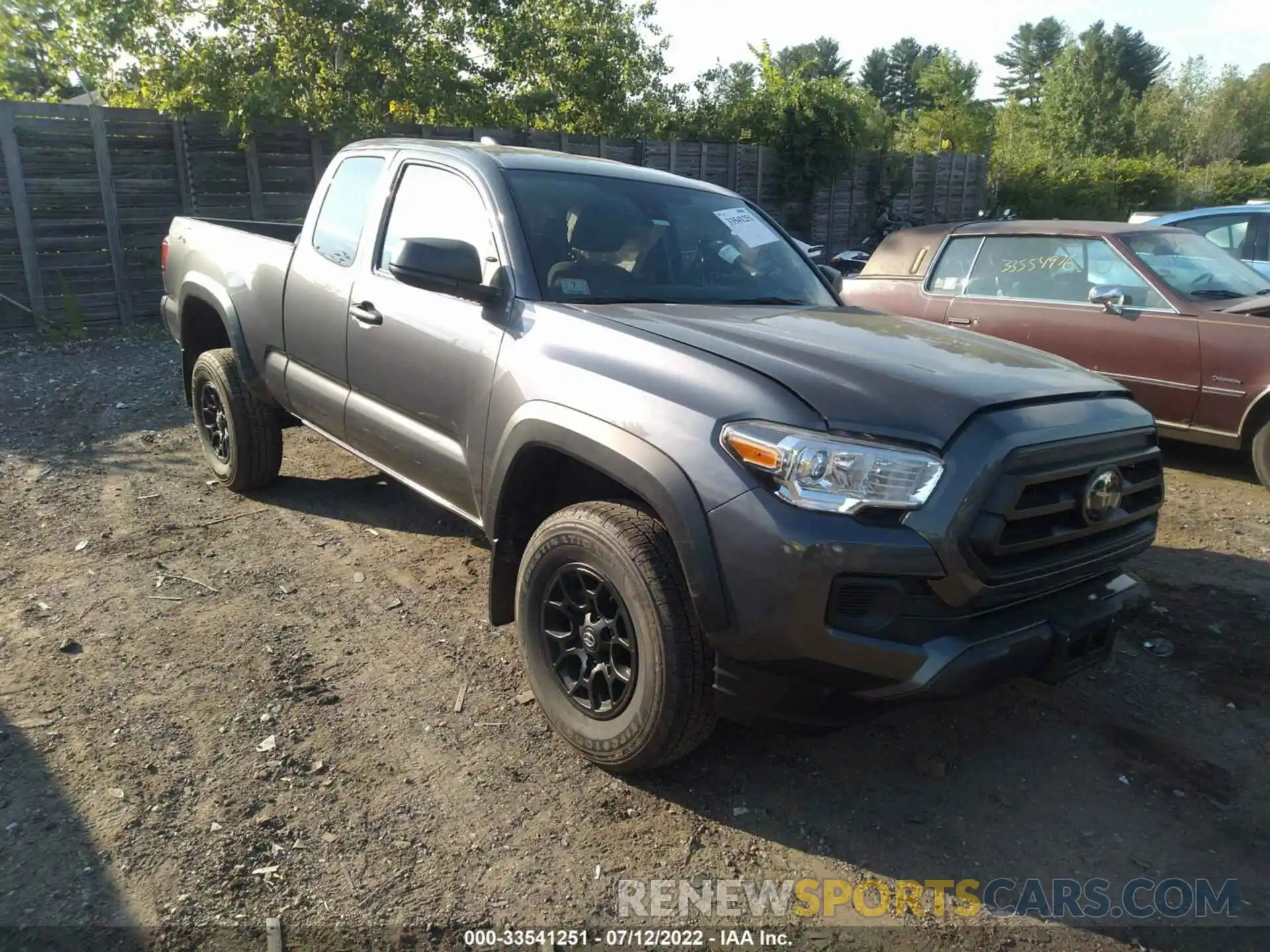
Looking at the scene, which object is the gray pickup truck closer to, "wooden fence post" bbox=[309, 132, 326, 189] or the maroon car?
the maroon car

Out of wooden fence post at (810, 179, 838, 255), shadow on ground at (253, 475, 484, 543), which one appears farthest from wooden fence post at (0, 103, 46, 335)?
wooden fence post at (810, 179, 838, 255)

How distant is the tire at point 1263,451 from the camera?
5.73 meters

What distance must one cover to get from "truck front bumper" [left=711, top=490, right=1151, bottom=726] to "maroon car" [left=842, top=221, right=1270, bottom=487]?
168 inches

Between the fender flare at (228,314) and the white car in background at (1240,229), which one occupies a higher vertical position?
the white car in background at (1240,229)

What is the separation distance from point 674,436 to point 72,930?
197cm

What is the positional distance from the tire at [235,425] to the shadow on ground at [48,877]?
245 centimetres

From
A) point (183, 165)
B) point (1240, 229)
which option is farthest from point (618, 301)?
point (183, 165)

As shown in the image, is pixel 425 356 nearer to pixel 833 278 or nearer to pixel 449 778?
pixel 449 778

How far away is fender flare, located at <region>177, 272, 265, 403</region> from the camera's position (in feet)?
16.4

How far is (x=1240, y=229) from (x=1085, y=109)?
42371 mm

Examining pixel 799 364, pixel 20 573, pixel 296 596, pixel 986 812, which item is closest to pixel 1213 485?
pixel 986 812

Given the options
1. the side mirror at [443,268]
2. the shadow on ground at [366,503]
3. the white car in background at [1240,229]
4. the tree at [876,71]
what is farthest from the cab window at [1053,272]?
the tree at [876,71]

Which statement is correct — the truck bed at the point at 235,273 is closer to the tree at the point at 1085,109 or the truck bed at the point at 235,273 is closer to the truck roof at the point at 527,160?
the truck roof at the point at 527,160

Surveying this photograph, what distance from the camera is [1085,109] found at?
4550 centimetres
